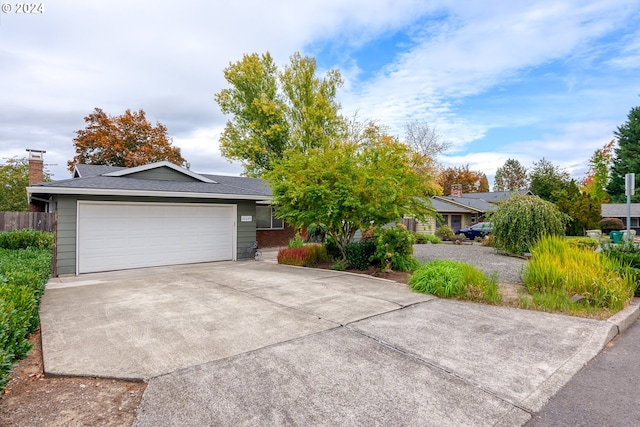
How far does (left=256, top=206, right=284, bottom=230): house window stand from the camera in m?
14.3

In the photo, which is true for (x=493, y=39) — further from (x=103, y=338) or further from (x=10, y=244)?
(x=10, y=244)

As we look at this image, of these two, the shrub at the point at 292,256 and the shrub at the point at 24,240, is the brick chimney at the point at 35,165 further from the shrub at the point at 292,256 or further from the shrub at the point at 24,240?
the shrub at the point at 292,256

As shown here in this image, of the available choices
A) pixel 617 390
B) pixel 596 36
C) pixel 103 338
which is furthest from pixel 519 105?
pixel 103 338

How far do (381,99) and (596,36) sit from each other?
9.67 meters

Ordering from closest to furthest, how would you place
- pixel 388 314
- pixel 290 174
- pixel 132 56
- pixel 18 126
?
pixel 388 314 < pixel 290 174 < pixel 132 56 < pixel 18 126

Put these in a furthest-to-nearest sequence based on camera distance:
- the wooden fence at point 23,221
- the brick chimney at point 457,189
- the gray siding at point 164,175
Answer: the brick chimney at point 457,189 < the wooden fence at point 23,221 < the gray siding at point 164,175

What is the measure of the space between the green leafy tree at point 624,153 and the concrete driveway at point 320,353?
125 feet

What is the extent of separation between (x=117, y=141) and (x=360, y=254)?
80.5 feet

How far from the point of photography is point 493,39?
934cm

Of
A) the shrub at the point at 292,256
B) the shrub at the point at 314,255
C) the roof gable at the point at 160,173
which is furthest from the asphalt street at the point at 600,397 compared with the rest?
the roof gable at the point at 160,173

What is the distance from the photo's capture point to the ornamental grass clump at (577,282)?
5305mm

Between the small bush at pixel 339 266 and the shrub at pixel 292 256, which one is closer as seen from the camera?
the small bush at pixel 339 266

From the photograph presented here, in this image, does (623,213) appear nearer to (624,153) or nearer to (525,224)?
(624,153)

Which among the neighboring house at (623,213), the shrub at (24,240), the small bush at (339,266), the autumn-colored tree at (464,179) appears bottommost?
the small bush at (339,266)
